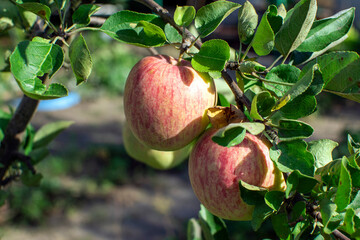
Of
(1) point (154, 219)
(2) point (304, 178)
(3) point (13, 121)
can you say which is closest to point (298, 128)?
(2) point (304, 178)

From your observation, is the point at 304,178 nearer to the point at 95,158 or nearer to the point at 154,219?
the point at 154,219

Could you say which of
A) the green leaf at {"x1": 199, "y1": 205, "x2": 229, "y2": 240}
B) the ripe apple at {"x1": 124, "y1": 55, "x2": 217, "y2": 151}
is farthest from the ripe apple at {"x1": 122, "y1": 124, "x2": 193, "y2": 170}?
the ripe apple at {"x1": 124, "y1": 55, "x2": 217, "y2": 151}

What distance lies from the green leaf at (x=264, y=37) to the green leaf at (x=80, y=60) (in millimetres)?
240

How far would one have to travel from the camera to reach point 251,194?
58 centimetres

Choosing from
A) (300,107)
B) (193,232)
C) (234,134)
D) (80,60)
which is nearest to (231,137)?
(234,134)

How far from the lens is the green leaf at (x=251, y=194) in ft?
1.86

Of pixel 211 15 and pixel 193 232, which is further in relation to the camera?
pixel 193 232

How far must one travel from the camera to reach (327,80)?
1.83ft

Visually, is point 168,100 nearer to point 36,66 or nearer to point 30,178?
point 36,66

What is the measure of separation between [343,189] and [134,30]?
372mm

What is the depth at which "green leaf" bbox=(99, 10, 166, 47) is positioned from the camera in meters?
0.61

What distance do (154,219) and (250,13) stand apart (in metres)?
2.47

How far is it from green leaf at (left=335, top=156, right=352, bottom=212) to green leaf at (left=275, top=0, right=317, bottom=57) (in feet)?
0.61

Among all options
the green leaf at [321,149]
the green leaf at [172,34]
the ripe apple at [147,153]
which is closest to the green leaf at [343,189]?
the green leaf at [321,149]
